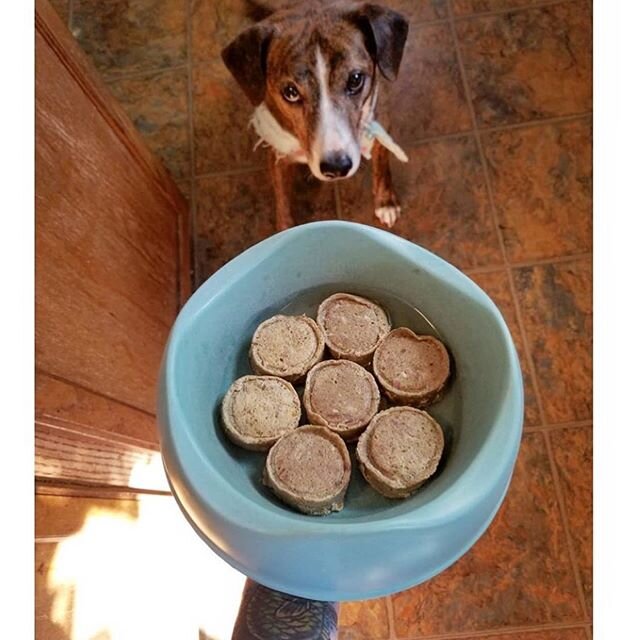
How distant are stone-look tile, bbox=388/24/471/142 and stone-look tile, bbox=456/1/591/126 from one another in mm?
45

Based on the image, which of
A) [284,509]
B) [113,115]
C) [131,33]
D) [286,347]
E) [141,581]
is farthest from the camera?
[131,33]

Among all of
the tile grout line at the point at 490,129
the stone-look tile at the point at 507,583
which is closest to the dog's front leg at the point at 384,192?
the tile grout line at the point at 490,129

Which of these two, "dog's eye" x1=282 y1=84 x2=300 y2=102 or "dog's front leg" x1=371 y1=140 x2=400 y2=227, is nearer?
"dog's eye" x1=282 y1=84 x2=300 y2=102

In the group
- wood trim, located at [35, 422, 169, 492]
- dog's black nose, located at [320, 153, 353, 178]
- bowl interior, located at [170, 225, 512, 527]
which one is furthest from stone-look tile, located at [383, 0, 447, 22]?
wood trim, located at [35, 422, 169, 492]

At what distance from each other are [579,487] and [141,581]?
933mm

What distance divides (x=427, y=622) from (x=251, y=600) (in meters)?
0.51

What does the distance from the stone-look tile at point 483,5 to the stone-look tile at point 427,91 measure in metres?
0.07

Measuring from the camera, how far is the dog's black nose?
1307mm

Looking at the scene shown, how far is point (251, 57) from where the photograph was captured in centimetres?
134

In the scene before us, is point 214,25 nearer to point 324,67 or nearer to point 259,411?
point 324,67

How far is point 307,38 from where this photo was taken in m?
1.28

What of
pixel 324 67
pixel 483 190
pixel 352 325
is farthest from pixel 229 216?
pixel 352 325

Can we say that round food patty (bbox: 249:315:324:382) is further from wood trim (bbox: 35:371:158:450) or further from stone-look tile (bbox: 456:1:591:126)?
stone-look tile (bbox: 456:1:591:126)
